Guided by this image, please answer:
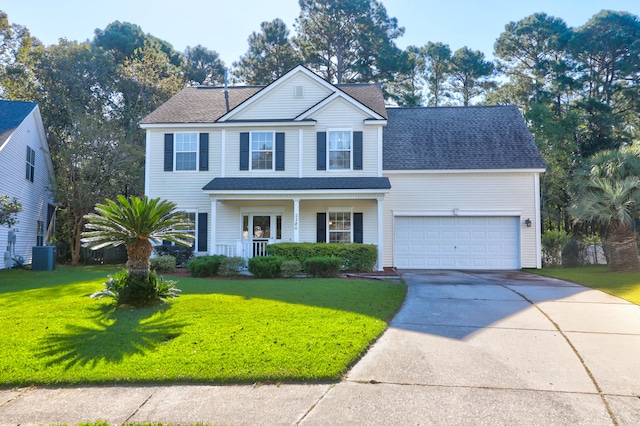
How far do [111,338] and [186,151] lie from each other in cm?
1273

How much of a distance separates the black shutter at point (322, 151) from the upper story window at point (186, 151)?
5090 mm

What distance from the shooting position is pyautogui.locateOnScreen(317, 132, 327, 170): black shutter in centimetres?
1709

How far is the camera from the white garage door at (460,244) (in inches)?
666

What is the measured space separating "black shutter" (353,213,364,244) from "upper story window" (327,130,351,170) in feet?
6.44

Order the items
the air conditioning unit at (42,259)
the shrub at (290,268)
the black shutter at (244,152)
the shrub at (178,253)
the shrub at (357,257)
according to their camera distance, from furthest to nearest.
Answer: the black shutter at (244,152)
the air conditioning unit at (42,259)
the shrub at (178,253)
the shrub at (357,257)
the shrub at (290,268)

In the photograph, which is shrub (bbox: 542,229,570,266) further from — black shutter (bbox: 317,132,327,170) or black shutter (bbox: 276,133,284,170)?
black shutter (bbox: 276,133,284,170)

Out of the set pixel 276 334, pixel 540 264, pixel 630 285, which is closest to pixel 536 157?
pixel 540 264

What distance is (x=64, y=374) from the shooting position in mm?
4859

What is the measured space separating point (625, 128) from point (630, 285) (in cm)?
1996

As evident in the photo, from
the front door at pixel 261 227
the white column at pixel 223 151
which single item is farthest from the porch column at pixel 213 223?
the white column at pixel 223 151

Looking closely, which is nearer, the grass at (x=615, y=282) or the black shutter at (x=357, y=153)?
the grass at (x=615, y=282)

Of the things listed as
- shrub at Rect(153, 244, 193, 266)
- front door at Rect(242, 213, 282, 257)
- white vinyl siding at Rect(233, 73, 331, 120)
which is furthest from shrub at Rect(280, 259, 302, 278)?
A: white vinyl siding at Rect(233, 73, 331, 120)

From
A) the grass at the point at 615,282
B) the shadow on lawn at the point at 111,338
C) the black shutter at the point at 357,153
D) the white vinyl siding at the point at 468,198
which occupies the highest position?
the black shutter at the point at 357,153

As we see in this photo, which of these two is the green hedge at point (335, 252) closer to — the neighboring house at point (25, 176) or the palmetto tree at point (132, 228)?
the palmetto tree at point (132, 228)
